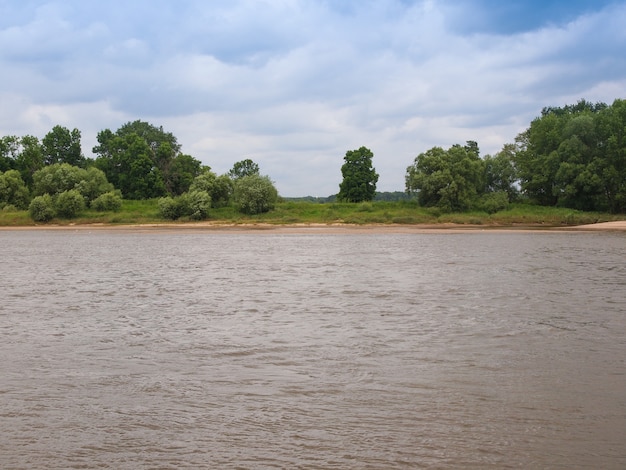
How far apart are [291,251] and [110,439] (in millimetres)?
35240

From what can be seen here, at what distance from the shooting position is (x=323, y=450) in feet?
24.1

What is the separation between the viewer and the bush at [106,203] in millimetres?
89438

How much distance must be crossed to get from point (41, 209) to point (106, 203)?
872cm

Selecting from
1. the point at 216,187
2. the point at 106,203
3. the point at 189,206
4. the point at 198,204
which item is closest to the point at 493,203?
the point at 216,187

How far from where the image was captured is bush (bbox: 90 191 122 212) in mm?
89438

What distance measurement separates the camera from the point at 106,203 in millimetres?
89500

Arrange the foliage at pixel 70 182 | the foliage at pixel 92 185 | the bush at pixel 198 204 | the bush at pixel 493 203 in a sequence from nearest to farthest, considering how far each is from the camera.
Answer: the bush at pixel 198 204 < the bush at pixel 493 203 < the foliage at pixel 92 185 < the foliage at pixel 70 182

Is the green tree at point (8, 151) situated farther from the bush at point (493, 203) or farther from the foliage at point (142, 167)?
the bush at point (493, 203)

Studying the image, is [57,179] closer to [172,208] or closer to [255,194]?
[172,208]

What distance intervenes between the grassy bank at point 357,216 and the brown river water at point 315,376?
59269 millimetres

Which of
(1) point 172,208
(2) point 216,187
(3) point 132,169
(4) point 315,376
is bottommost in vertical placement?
(4) point 315,376

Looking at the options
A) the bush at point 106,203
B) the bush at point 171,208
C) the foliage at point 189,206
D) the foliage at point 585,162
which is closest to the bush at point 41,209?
the bush at point 106,203

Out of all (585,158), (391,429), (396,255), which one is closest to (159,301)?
(391,429)

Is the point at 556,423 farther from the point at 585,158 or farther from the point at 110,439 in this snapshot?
the point at 585,158
